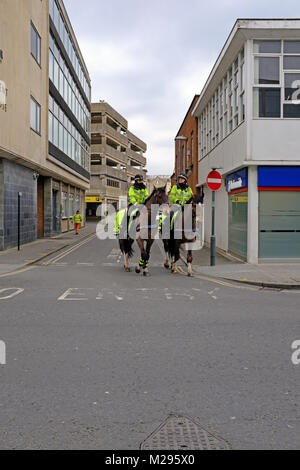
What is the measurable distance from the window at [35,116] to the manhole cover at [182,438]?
19.7 metres

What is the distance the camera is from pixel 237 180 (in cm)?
1537

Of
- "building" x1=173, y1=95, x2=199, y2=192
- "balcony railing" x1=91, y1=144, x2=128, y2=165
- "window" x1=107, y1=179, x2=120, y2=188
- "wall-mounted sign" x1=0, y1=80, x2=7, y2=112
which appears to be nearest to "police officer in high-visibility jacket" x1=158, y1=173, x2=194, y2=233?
"wall-mounted sign" x1=0, y1=80, x2=7, y2=112

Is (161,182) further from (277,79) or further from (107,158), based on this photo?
(277,79)

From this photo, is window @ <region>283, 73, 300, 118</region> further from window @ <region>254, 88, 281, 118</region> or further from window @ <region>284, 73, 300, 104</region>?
window @ <region>254, 88, 281, 118</region>

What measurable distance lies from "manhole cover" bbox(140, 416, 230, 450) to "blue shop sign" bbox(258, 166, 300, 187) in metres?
11.4

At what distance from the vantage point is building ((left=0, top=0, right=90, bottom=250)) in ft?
57.1

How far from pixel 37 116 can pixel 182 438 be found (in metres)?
21.6

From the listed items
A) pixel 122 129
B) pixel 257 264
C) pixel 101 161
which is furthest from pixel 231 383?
pixel 122 129

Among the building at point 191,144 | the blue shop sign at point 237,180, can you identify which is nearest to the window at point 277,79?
the blue shop sign at point 237,180

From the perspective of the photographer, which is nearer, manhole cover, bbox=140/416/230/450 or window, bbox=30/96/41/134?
manhole cover, bbox=140/416/230/450

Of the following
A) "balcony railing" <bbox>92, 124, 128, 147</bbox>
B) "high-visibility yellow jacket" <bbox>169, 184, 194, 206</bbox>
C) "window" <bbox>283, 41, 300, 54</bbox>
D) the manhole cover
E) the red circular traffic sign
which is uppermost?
"balcony railing" <bbox>92, 124, 128, 147</bbox>

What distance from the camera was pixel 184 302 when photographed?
320 inches

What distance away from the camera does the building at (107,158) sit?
6562cm

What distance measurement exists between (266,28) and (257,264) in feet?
23.3
